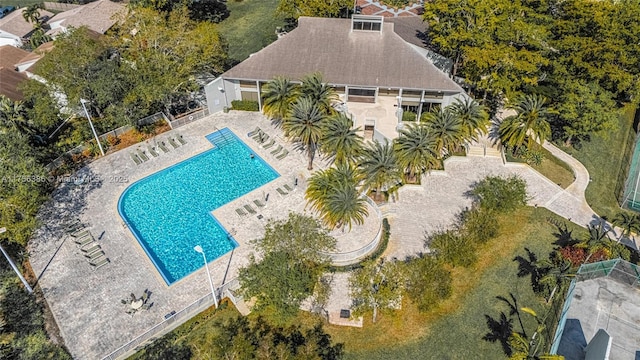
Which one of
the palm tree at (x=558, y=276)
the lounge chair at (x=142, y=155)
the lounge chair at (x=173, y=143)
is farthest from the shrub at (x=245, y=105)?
the palm tree at (x=558, y=276)

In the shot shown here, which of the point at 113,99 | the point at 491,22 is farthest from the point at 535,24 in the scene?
the point at 113,99

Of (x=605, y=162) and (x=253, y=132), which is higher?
(x=253, y=132)

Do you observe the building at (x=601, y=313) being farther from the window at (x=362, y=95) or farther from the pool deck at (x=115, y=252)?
the window at (x=362, y=95)

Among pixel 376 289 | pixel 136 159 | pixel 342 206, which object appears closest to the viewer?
pixel 376 289

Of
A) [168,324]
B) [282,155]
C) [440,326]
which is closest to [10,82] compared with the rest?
[282,155]

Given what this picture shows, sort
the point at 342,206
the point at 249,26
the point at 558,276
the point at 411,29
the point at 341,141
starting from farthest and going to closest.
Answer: the point at 249,26 < the point at 411,29 < the point at 341,141 < the point at 342,206 < the point at 558,276

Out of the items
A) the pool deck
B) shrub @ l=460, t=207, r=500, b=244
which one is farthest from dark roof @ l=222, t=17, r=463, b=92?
shrub @ l=460, t=207, r=500, b=244

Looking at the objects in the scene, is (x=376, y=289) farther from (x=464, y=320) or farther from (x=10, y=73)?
(x=10, y=73)
